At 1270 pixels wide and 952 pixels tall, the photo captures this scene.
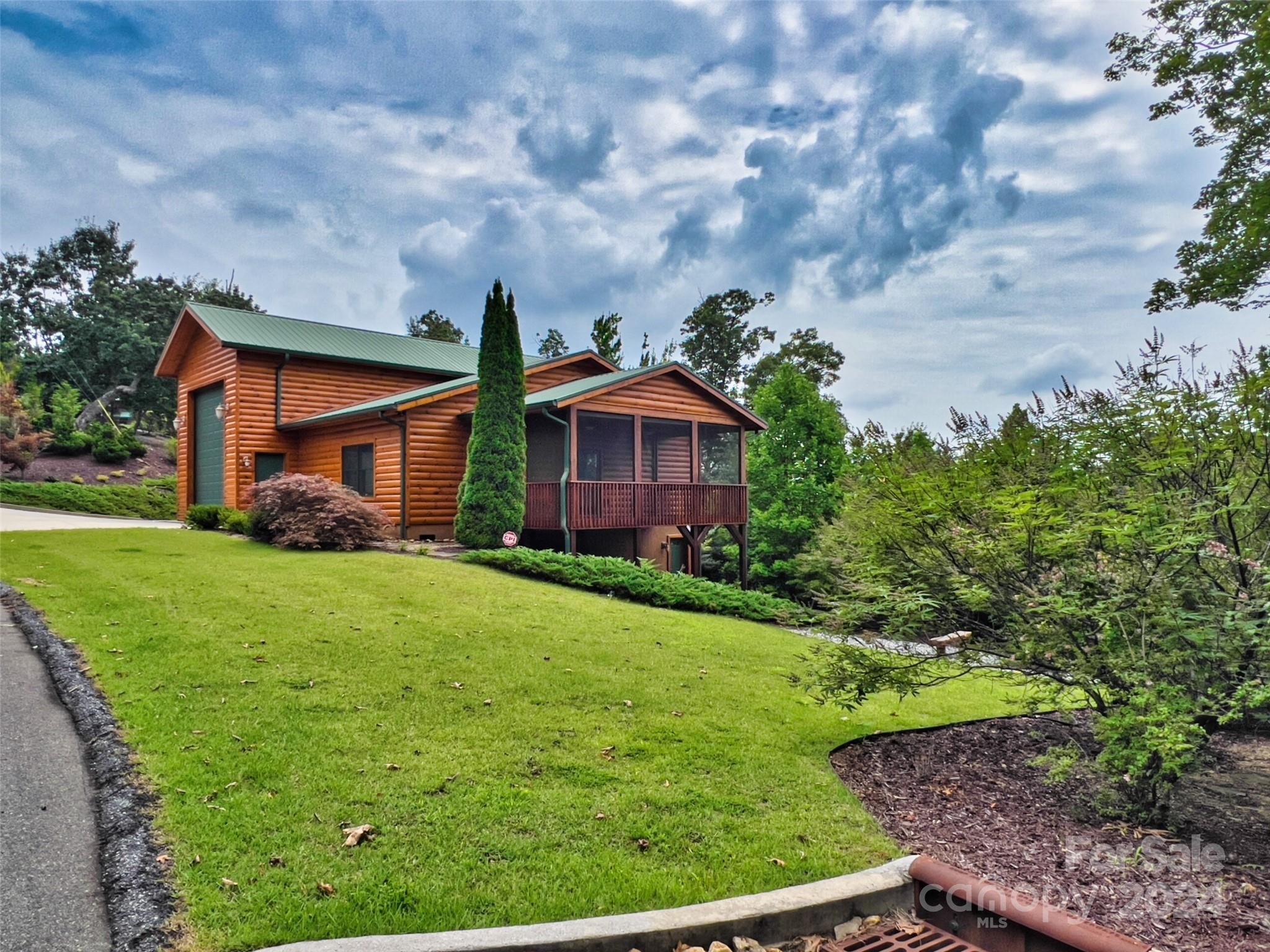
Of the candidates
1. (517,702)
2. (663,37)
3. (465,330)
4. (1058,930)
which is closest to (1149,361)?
(1058,930)

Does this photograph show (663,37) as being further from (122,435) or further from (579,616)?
(122,435)

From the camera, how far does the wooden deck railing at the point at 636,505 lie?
49.1ft

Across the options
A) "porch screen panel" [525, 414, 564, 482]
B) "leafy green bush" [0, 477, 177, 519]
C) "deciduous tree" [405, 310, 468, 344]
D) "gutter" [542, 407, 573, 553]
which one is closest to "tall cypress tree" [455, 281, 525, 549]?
A: "gutter" [542, 407, 573, 553]

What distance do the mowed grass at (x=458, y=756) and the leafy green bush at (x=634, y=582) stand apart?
2.79 m

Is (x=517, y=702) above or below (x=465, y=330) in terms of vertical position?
below

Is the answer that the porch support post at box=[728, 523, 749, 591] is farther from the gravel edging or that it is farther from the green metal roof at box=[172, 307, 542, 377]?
the gravel edging

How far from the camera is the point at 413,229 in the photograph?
2594cm

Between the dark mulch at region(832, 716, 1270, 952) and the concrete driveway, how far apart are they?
16.4 meters

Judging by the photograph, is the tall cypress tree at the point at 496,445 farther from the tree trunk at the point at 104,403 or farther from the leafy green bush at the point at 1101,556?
the tree trunk at the point at 104,403

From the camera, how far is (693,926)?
8.30 feet

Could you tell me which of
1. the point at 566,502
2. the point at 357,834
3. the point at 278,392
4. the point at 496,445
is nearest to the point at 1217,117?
the point at 566,502

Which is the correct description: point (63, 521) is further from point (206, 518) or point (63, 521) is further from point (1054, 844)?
point (1054, 844)

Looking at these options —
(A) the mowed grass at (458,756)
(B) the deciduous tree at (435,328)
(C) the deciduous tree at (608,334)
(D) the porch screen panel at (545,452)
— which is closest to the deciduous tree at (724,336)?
(C) the deciduous tree at (608,334)

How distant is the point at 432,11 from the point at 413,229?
16593 millimetres
